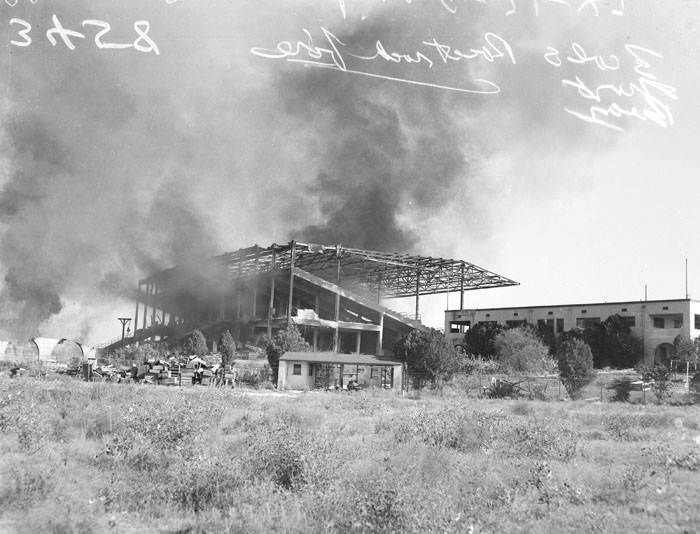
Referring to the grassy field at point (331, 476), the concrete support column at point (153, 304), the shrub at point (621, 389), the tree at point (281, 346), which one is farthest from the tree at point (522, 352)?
the concrete support column at point (153, 304)

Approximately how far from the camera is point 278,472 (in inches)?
448

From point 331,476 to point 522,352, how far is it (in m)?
41.1

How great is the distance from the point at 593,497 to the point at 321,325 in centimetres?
5712

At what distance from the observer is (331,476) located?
10.5 meters

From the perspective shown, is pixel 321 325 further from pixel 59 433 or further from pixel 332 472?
pixel 332 472

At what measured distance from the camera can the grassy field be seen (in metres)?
8.70

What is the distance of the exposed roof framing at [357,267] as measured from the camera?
64.4 metres

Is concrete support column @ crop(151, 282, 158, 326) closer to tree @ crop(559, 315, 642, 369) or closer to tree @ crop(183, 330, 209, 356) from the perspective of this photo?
tree @ crop(183, 330, 209, 356)

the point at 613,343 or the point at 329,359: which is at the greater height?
the point at 613,343

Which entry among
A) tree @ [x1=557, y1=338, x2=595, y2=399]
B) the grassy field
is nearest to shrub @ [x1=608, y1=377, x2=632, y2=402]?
tree @ [x1=557, y1=338, x2=595, y2=399]

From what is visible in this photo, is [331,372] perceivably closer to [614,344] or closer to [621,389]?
[621,389]

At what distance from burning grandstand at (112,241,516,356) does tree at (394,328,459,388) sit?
2075 cm

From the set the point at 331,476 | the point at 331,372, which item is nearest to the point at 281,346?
the point at 331,372

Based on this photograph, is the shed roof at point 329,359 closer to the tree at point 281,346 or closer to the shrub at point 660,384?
the tree at point 281,346
